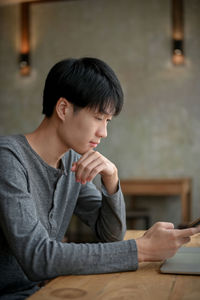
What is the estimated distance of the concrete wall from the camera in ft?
15.8

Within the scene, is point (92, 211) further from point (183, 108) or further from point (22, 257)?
point (183, 108)

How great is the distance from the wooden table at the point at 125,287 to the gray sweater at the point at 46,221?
0.04 meters

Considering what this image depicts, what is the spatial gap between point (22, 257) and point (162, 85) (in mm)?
4286

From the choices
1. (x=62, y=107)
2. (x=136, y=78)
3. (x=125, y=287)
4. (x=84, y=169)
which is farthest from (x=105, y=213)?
(x=136, y=78)

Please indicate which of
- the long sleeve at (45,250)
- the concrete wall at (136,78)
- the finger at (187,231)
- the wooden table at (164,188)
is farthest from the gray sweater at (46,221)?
the concrete wall at (136,78)

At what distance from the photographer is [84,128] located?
1.15 meters

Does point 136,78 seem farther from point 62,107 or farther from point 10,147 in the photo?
point 10,147

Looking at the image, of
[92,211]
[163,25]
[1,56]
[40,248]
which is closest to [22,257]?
[40,248]

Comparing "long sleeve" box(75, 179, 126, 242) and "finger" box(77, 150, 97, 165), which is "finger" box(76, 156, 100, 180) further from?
"long sleeve" box(75, 179, 126, 242)

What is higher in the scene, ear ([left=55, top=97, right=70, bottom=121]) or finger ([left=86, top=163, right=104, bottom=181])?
ear ([left=55, top=97, right=70, bottom=121])

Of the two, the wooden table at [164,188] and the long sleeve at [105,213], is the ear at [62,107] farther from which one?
the wooden table at [164,188]

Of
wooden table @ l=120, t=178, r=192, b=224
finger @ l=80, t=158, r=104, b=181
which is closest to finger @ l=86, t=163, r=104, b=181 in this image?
finger @ l=80, t=158, r=104, b=181

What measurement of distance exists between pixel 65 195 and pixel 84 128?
9.3 inches

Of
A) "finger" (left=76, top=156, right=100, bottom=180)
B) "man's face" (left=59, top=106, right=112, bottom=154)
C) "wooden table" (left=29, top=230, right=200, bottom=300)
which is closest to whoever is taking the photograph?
"wooden table" (left=29, top=230, right=200, bottom=300)
